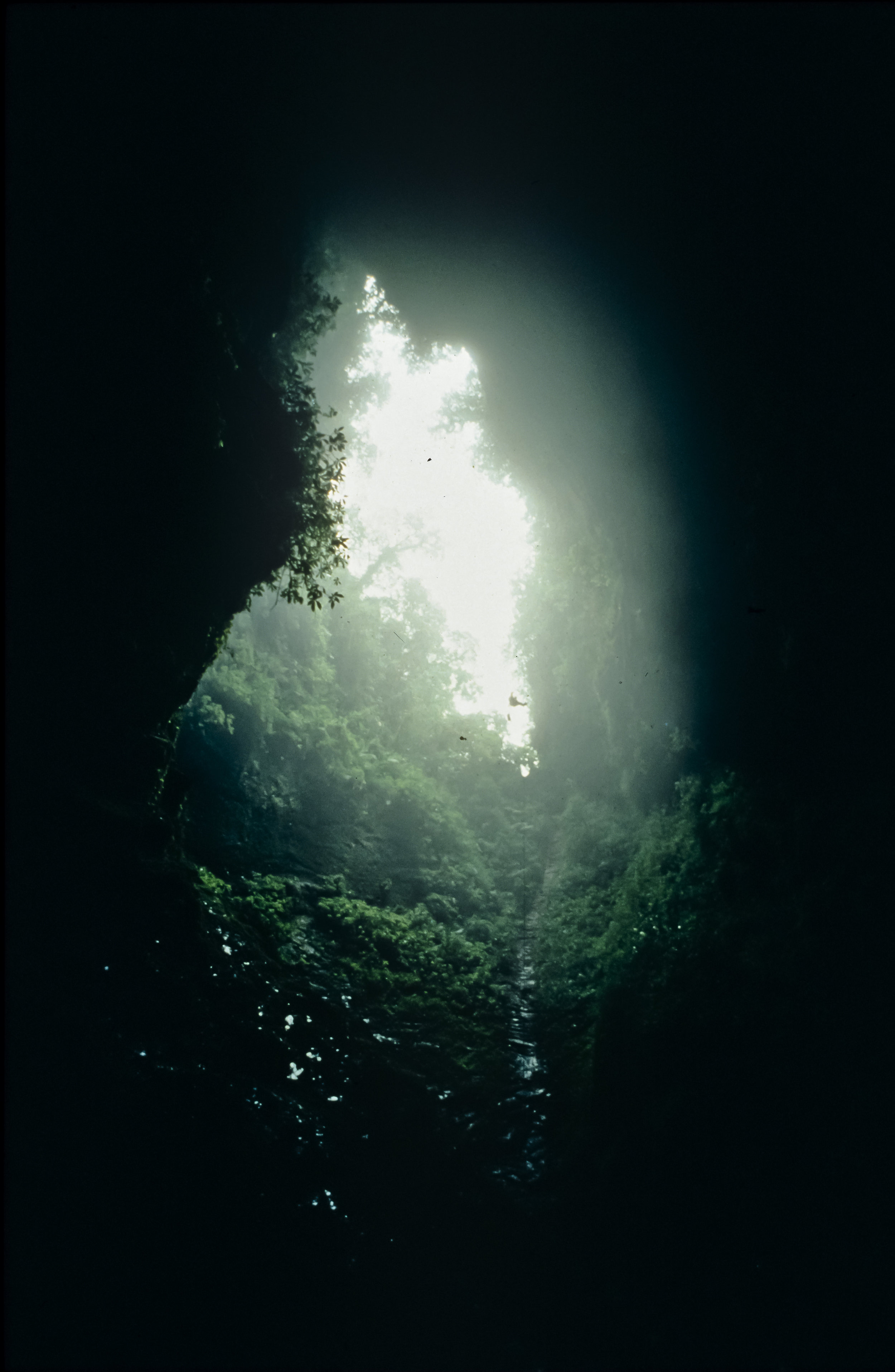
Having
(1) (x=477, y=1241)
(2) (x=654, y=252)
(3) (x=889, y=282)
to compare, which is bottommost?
(1) (x=477, y=1241)

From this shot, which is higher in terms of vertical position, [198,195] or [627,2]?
[627,2]

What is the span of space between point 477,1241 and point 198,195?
43.8ft

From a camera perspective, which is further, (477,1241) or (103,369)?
(103,369)

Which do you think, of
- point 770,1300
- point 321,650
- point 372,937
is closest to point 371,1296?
point 770,1300

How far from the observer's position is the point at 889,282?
483 centimetres

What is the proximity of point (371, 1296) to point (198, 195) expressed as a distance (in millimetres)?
12945

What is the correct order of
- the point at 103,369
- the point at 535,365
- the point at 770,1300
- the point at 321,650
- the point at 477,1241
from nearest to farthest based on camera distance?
the point at 770,1300 < the point at 477,1241 < the point at 103,369 < the point at 535,365 < the point at 321,650

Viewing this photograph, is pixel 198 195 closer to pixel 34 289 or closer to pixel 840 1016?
pixel 34 289

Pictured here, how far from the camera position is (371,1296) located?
14.0 ft

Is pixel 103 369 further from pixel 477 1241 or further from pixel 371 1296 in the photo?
pixel 477 1241

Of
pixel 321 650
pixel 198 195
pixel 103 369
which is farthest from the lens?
pixel 321 650

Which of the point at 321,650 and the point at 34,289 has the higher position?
the point at 321,650

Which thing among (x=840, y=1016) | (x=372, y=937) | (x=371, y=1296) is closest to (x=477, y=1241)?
(x=371, y=1296)

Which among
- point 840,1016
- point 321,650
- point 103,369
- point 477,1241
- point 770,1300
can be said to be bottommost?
point 477,1241
